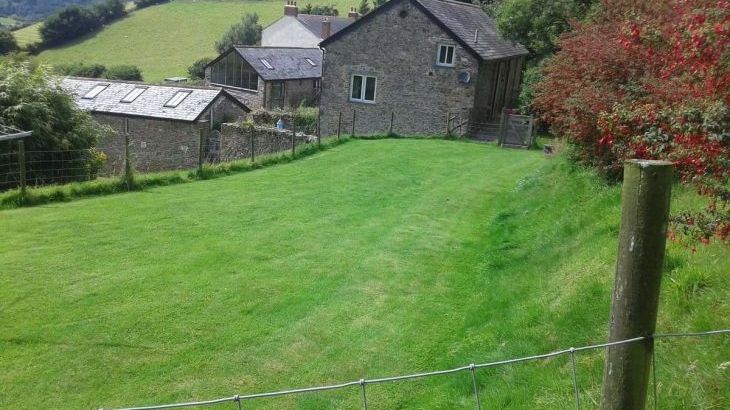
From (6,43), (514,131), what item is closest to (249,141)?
(514,131)

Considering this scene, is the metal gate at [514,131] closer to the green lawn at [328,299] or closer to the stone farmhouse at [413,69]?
the stone farmhouse at [413,69]

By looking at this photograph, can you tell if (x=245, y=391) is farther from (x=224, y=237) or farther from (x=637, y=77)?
(x=637, y=77)

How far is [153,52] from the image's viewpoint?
83.2 meters

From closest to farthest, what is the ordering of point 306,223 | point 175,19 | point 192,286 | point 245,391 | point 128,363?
point 245,391, point 128,363, point 192,286, point 306,223, point 175,19

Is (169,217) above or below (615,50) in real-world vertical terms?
below

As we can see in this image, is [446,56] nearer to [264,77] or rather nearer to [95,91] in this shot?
[264,77]

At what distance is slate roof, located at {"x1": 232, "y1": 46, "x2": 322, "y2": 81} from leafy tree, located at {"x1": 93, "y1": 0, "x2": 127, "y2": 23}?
52.8 m

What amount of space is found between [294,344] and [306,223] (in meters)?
5.68

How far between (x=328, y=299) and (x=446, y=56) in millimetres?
26197

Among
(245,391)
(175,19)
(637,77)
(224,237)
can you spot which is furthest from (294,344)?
(175,19)

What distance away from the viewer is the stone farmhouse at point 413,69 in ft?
109

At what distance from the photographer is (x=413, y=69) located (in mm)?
34312

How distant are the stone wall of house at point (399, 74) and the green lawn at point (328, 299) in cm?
1896

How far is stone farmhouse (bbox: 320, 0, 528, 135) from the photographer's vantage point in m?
33.2
